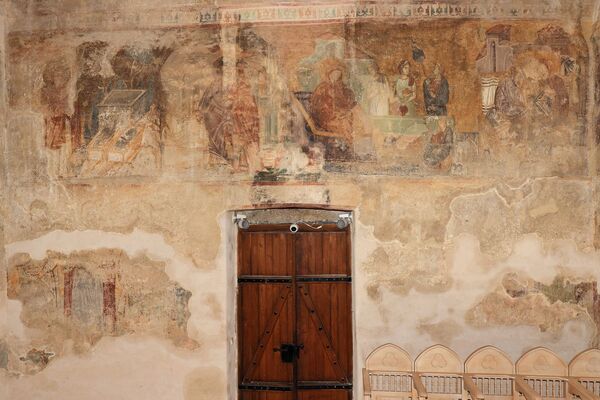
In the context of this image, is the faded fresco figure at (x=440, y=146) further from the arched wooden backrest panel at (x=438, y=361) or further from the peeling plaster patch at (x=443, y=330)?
the arched wooden backrest panel at (x=438, y=361)

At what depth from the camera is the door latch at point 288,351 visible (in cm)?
663

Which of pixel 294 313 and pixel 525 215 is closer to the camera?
pixel 525 215

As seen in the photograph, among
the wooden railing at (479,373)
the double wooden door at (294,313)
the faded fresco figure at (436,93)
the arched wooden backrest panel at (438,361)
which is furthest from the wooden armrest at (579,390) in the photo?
the faded fresco figure at (436,93)

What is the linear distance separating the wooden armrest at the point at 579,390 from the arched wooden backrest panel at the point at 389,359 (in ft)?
5.40

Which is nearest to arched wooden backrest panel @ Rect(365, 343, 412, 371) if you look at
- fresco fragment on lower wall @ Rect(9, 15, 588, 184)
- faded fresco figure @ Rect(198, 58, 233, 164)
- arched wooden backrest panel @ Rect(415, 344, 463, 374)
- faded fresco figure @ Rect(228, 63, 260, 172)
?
arched wooden backrest panel @ Rect(415, 344, 463, 374)

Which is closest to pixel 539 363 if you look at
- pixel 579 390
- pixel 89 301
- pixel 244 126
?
pixel 579 390

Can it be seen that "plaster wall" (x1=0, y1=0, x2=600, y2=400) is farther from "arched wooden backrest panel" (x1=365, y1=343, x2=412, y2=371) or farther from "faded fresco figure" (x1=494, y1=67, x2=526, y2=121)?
"arched wooden backrest panel" (x1=365, y1=343, x2=412, y2=371)

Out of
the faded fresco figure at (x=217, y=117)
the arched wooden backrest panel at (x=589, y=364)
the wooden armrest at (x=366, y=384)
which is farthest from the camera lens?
the faded fresco figure at (x=217, y=117)

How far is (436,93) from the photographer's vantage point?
6254 millimetres

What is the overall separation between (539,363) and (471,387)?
91 centimetres

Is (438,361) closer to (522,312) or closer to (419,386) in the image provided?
(419,386)

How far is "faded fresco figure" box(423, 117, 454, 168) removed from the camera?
620 centimetres

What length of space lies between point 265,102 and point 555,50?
3382mm

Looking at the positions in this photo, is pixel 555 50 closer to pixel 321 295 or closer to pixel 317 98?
pixel 317 98
